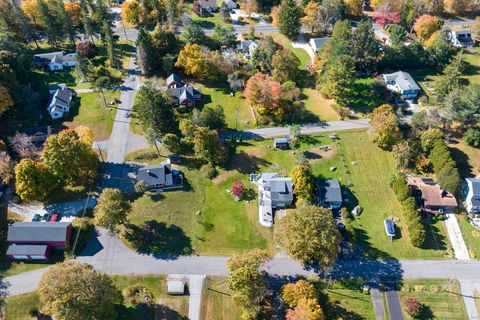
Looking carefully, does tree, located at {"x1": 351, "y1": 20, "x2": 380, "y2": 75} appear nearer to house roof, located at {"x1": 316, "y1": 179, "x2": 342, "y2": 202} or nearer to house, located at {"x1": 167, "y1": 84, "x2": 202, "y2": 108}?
house roof, located at {"x1": 316, "y1": 179, "x2": 342, "y2": 202}

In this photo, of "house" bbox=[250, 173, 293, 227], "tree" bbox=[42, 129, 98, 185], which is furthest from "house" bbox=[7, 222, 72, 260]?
"house" bbox=[250, 173, 293, 227]

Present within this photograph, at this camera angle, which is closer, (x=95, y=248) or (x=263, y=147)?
(x=95, y=248)

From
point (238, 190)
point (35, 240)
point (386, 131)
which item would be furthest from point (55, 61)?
point (386, 131)

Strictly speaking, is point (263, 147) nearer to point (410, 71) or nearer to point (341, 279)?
point (341, 279)

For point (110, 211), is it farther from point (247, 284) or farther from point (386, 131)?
point (386, 131)

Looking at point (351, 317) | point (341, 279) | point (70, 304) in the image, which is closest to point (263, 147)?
point (341, 279)

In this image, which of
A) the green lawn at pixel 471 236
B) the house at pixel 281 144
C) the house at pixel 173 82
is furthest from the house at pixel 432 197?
the house at pixel 173 82

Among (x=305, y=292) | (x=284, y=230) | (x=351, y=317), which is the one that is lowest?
(x=351, y=317)
